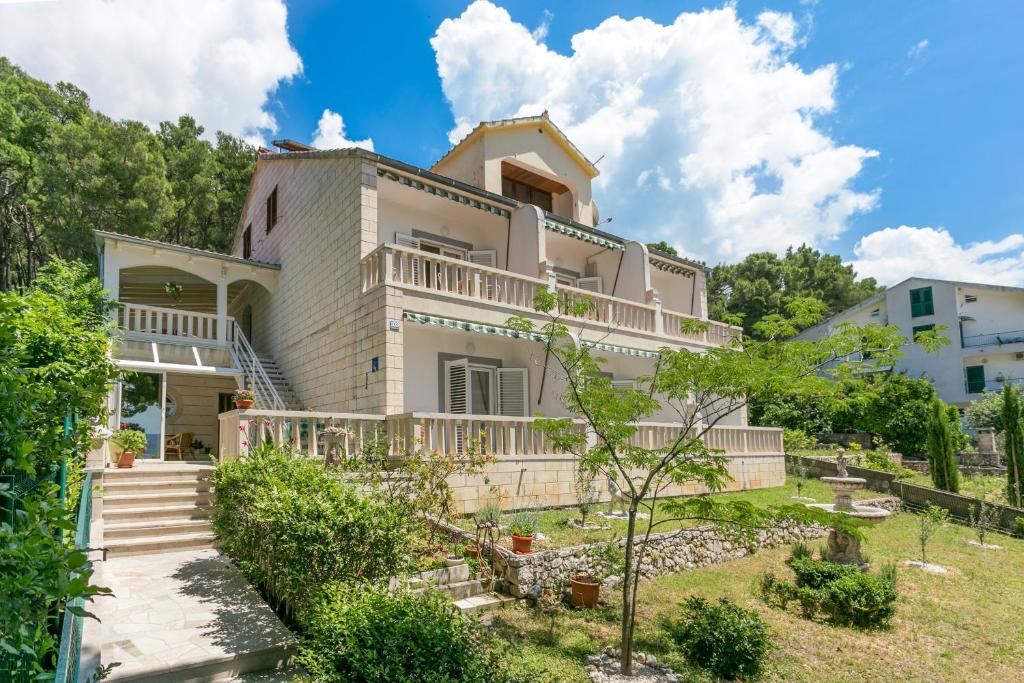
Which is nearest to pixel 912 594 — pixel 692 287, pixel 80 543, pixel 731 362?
pixel 731 362

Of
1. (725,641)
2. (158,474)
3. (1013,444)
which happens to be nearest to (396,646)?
(725,641)

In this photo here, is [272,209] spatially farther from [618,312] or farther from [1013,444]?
[1013,444]

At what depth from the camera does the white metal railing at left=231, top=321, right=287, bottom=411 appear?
54.6 ft

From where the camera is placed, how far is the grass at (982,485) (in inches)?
740

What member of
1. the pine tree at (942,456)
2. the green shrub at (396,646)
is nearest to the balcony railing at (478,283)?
the green shrub at (396,646)

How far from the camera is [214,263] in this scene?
712 inches

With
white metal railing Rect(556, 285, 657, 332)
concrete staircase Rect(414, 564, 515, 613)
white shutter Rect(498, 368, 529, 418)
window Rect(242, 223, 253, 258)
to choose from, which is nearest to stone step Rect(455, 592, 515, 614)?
concrete staircase Rect(414, 564, 515, 613)

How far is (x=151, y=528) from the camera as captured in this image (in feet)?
31.8

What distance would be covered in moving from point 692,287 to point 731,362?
715 inches

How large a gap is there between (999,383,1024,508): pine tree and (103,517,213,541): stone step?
23028mm

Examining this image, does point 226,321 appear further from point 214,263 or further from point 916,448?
point 916,448

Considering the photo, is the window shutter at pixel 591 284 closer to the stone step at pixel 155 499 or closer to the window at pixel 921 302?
the stone step at pixel 155 499

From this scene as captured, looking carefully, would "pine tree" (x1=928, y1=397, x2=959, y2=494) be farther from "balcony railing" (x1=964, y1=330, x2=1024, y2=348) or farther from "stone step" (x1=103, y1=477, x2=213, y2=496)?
"balcony railing" (x1=964, y1=330, x2=1024, y2=348)

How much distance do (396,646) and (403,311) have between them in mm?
9688
